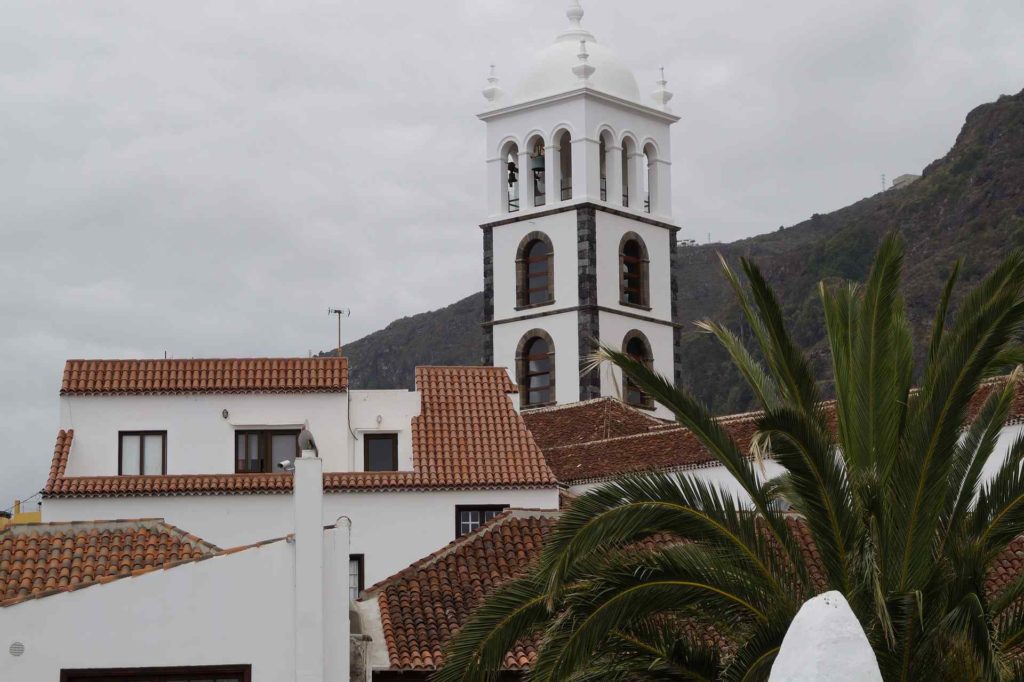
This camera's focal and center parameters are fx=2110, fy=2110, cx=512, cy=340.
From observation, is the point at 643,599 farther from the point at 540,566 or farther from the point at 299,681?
the point at 299,681

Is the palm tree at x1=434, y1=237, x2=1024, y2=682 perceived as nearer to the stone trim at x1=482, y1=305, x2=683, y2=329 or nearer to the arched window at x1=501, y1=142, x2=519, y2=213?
the stone trim at x1=482, y1=305, x2=683, y2=329

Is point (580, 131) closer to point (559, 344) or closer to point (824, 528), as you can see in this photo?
point (559, 344)

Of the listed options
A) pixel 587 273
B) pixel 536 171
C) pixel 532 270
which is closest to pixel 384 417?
pixel 587 273

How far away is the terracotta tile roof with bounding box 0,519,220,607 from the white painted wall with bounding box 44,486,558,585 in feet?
31.9

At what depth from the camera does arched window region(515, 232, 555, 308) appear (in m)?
61.4

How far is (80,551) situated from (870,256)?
80229 millimetres

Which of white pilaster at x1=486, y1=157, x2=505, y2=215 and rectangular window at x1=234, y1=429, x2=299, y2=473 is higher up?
white pilaster at x1=486, y1=157, x2=505, y2=215

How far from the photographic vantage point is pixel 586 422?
51.7 meters

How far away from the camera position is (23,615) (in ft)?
72.3

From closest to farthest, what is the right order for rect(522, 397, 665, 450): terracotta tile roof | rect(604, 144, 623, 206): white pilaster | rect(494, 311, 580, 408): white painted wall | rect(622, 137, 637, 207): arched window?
rect(522, 397, 665, 450): terracotta tile roof, rect(494, 311, 580, 408): white painted wall, rect(604, 144, 623, 206): white pilaster, rect(622, 137, 637, 207): arched window

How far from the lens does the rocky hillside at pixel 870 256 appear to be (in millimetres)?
87500

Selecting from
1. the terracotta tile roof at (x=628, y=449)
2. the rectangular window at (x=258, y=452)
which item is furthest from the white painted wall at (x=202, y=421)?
the terracotta tile roof at (x=628, y=449)

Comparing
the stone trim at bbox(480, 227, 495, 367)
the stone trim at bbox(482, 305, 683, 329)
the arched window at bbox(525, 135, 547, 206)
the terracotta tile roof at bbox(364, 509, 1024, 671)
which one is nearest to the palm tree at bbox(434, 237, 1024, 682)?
the terracotta tile roof at bbox(364, 509, 1024, 671)

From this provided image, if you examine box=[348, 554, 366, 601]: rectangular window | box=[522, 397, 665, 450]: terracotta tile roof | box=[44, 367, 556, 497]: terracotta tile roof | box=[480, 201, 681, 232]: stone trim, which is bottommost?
box=[348, 554, 366, 601]: rectangular window
